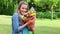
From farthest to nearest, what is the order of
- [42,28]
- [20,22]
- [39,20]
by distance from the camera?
[39,20]
[42,28]
[20,22]

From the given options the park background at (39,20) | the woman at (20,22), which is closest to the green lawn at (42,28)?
the park background at (39,20)

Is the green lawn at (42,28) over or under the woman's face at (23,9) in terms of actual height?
under

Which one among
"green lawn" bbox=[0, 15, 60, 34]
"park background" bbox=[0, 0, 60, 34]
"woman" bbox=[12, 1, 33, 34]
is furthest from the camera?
"park background" bbox=[0, 0, 60, 34]

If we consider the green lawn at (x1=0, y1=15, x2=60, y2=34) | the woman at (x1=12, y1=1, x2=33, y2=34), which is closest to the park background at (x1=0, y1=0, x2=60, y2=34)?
the green lawn at (x1=0, y1=15, x2=60, y2=34)

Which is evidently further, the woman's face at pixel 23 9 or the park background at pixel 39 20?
the park background at pixel 39 20

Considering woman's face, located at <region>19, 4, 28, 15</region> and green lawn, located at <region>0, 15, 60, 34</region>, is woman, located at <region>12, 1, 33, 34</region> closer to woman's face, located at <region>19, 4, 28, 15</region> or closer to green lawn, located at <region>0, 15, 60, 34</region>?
woman's face, located at <region>19, 4, 28, 15</region>

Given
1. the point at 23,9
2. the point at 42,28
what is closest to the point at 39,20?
the point at 42,28

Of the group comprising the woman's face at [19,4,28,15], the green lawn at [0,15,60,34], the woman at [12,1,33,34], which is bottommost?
the green lawn at [0,15,60,34]

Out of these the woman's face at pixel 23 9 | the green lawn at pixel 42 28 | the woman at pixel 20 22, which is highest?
the woman's face at pixel 23 9

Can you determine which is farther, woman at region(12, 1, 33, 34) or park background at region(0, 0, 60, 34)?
park background at region(0, 0, 60, 34)

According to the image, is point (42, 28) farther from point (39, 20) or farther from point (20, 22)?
point (20, 22)

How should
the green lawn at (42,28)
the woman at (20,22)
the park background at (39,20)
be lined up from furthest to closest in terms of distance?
the park background at (39,20), the green lawn at (42,28), the woman at (20,22)

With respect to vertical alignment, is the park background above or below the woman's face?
below

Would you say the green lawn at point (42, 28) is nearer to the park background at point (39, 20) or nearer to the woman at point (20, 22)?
the park background at point (39, 20)
